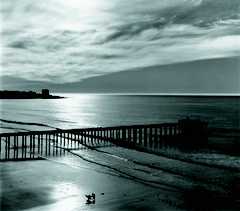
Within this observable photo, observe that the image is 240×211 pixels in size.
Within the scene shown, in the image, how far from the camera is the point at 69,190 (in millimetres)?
15766

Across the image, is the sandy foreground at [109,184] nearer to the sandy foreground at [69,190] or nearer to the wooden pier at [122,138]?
the sandy foreground at [69,190]

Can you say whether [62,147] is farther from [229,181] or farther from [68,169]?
[229,181]

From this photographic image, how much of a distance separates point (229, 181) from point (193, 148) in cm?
1748

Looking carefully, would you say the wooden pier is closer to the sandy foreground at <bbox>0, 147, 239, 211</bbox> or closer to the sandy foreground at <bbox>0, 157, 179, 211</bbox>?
the sandy foreground at <bbox>0, 147, 239, 211</bbox>

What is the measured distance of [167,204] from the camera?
14039 mm

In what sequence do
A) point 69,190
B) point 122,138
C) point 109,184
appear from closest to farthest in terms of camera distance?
point 69,190 → point 109,184 → point 122,138

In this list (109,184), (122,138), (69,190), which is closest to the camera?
(69,190)

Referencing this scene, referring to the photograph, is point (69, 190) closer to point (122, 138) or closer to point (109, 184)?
point (109, 184)

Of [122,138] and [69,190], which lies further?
[122,138]

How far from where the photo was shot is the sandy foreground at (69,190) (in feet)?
44.3

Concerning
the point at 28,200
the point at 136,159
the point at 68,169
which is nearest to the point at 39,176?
the point at 68,169

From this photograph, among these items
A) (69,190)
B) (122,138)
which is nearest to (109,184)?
(69,190)

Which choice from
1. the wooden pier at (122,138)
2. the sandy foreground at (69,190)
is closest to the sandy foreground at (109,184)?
the sandy foreground at (69,190)

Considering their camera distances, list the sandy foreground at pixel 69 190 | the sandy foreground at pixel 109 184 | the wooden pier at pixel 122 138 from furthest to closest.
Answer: the wooden pier at pixel 122 138 → the sandy foreground at pixel 109 184 → the sandy foreground at pixel 69 190
